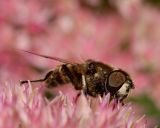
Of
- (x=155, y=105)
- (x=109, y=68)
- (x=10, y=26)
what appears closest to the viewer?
(x=109, y=68)

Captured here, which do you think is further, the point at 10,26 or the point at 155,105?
the point at 10,26

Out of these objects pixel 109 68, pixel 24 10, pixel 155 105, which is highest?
pixel 24 10

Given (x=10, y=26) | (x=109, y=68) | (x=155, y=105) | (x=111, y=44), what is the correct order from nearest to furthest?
(x=109, y=68), (x=155, y=105), (x=10, y=26), (x=111, y=44)

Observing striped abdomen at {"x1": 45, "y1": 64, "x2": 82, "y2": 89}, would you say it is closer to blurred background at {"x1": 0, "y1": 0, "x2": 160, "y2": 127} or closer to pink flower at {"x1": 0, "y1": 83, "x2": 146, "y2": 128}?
pink flower at {"x1": 0, "y1": 83, "x2": 146, "y2": 128}

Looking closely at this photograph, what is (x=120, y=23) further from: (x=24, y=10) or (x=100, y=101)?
(x=100, y=101)

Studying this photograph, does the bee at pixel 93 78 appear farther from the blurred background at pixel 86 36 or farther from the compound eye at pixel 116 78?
the blurred background at pixel 86 36

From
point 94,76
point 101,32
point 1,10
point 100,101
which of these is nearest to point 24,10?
point 1,10

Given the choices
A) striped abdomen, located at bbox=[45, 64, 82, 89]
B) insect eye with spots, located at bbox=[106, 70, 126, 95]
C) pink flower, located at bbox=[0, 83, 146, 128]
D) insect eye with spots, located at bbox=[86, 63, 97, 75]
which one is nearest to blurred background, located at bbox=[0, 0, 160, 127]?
striped abdomen, located at bbox=[45, 64, 82, 89]

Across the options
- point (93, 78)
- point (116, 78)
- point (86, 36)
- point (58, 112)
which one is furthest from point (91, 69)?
point (86, 36)

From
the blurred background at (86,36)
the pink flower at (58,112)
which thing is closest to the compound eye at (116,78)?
the pink flower at (58,112)
